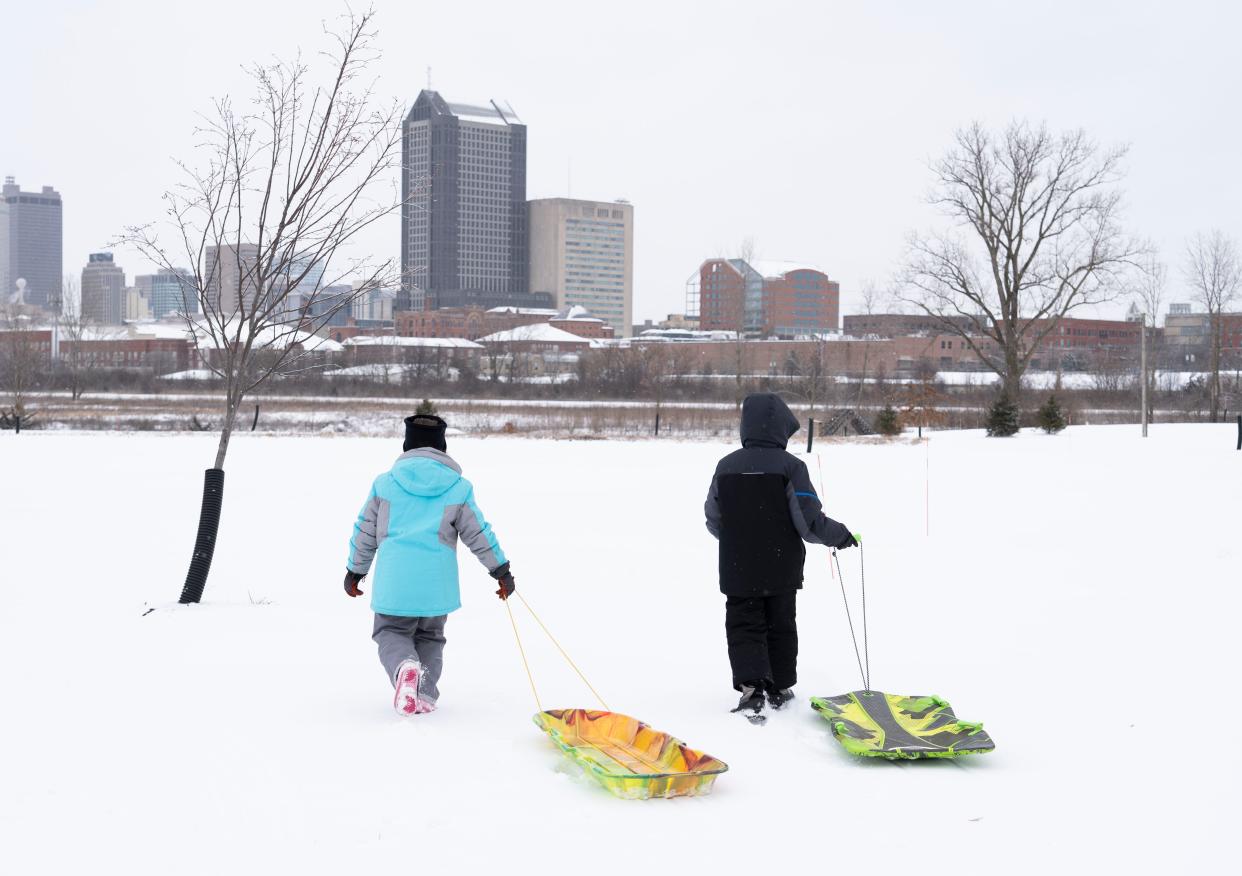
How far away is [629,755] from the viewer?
5.03 m

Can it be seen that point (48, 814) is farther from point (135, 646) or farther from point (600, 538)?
point (600, 538)

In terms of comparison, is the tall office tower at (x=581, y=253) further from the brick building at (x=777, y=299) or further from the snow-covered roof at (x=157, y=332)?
the snow-covered roof at (x=157, y=332)

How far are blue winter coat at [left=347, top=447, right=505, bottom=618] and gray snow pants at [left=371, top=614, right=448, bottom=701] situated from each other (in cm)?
12

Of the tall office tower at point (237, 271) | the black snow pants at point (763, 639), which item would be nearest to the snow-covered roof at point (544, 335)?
the tall office tower at point (237, 271)

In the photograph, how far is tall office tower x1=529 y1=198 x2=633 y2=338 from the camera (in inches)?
7416

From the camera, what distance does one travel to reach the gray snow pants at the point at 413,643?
5.62m

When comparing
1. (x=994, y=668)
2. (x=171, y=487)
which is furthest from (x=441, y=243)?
(x=994, y=668)

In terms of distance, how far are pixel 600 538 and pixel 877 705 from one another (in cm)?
704

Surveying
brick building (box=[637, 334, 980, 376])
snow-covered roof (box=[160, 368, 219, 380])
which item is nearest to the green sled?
snow-covered roof (box=[160, 368, 219, 380])

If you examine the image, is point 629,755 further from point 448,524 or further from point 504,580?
point 448,524

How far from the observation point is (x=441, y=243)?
180m

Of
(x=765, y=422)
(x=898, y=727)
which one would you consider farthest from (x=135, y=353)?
(x=898, y=727)

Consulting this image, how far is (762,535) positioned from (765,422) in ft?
1.88

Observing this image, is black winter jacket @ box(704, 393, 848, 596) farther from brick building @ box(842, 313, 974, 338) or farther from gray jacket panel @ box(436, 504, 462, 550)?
brick building @ box(842, 313, 974, 338)
